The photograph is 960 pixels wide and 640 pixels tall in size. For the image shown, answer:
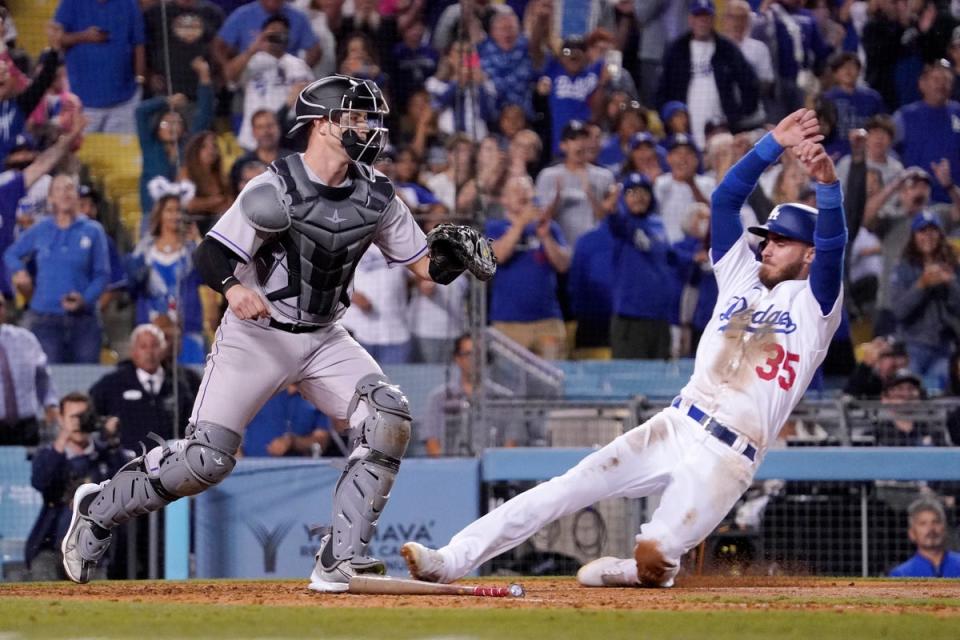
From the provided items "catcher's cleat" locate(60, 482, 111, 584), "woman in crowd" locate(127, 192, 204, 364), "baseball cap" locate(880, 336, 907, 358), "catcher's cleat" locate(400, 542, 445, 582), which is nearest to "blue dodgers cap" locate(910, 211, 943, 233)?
"baseball cap" locate(880, 336, 907, 358)

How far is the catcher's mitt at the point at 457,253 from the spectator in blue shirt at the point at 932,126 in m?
6.39

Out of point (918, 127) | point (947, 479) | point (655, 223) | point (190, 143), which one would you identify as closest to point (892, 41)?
point (918, 127)

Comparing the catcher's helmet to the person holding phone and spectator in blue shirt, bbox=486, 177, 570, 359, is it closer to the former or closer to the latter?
spectator in blue shirt, bbox=486, 177, 570, 359

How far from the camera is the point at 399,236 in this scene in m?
5.53

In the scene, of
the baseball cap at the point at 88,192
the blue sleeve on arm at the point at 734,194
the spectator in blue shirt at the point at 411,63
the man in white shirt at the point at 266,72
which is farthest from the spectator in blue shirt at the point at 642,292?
the blue sleeve on arm at the point at 734,194

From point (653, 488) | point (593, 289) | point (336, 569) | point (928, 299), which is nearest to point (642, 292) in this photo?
point (593, 289)

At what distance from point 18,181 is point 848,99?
21.2ft

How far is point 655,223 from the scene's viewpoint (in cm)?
1046

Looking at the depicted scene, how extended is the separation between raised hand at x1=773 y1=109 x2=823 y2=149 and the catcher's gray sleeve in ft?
4.80

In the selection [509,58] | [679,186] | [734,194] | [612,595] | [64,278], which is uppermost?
[509,58]

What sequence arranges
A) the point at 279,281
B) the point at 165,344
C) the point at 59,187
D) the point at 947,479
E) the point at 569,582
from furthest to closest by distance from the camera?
the point at 59,187 → the point at 165,344 → the point at 947,479 → the point at 569,582 → the point at 279,281

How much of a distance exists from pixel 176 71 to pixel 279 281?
5639 mm

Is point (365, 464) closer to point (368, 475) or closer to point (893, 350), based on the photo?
point (368, 475)

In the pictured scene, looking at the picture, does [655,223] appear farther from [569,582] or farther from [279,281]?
[279,281]
